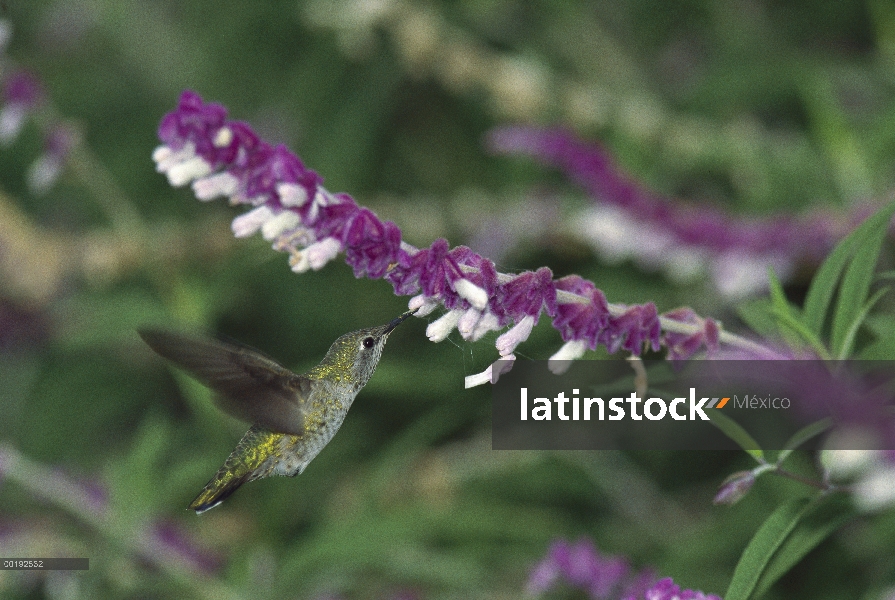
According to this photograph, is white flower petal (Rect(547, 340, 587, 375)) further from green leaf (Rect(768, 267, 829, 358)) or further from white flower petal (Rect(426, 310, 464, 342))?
green leaf (Rect(768, 267, 829, 358))

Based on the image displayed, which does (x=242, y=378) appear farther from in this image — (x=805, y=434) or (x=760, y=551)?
(x=805, y=434)

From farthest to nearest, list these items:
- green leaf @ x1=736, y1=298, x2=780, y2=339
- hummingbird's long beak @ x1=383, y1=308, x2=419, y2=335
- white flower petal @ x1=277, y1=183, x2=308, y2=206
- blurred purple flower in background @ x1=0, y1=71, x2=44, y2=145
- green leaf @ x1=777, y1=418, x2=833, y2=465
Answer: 1. blurred purple flower in background @ x1=0, y1=71, x2=44, y2=145
2. green leaf @ x1=736, y1=298, x2=780, y2=339
3. green leaf @ x1=777, y1=418, x2=833, y2=465
4. hummingbird's long beak @ x1=383, y1=308, x2=419, y2=335
5. white flower petal @ x1=277, y1=183, x2=308, y2=206

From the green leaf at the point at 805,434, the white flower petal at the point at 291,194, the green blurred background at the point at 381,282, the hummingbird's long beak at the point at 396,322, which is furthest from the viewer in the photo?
the green blurred background at the point at 381,282

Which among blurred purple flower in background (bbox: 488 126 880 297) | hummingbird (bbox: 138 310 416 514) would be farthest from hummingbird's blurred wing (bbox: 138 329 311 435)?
blurred purple flower in background (bbox: 488 126 880 297)

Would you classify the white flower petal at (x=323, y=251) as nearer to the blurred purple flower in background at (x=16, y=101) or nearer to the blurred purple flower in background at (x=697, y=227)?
the blurred purple flower in background at (x=697, y=227)

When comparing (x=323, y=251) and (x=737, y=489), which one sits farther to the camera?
(x=737, y=489)

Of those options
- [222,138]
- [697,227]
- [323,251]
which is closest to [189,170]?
[222,138]

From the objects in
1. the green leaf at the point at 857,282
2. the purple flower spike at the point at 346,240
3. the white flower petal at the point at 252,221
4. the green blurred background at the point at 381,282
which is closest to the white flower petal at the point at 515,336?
the purple flower spike at the point at 346,240
